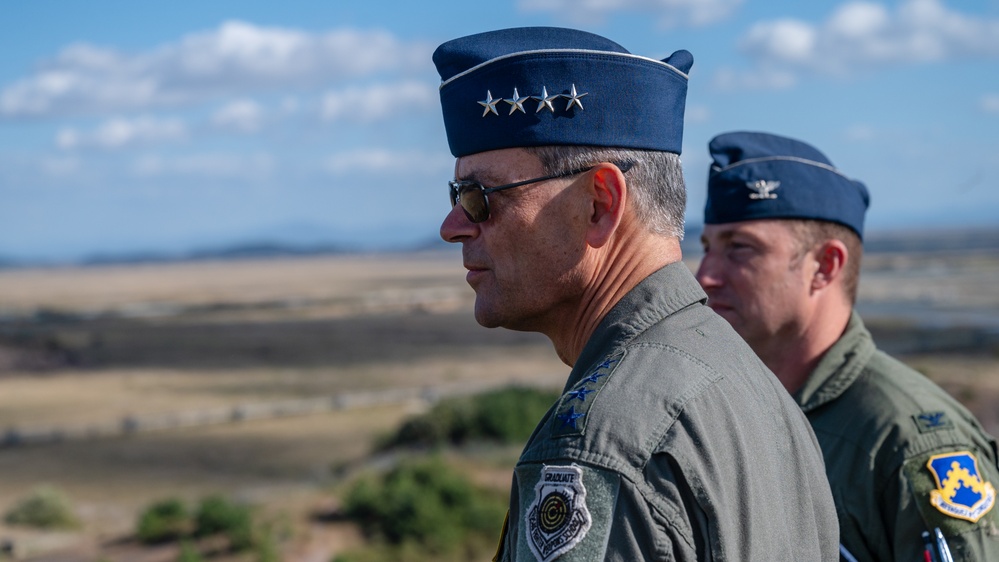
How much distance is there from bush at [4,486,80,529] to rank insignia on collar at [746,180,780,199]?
Result: 45.9 ft

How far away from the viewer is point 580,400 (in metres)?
1.81

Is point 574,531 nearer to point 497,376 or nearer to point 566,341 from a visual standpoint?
point 566,341

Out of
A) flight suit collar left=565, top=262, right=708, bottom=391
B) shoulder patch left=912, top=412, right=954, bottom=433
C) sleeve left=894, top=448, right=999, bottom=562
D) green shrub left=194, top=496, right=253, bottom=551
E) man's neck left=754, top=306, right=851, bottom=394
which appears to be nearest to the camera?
flight suit collar left=565, top=262, right=708, bottom=391

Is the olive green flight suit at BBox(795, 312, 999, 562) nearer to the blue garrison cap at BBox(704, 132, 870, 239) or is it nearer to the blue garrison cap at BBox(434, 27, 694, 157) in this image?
the blue garrison cap at BBox(704, 132, 870, 239)

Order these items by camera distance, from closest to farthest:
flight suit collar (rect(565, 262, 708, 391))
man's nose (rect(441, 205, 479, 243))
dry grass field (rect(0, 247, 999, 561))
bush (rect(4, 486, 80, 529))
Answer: flight suit collar (rect(565, 262, 708, 391)), man's nose (rect(441, 205, 479, 243)), bush (rect(4, 486, 80, 529)), dry grass field (rect(0, 247, 999, 561))

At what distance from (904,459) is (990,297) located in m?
64.4

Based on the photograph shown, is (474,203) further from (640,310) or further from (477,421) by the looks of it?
(477,421)

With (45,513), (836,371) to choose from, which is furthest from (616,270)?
(45,513)

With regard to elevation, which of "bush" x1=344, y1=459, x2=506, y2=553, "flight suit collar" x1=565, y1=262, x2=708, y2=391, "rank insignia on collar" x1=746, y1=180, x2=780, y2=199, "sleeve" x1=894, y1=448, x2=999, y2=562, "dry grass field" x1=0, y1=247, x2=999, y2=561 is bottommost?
"dry grass field" x1=0, y1=247, x2=999, y2=561

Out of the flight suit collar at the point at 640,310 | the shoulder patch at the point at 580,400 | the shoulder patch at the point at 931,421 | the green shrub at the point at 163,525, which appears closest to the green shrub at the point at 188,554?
the green shrub at the point at 163,525

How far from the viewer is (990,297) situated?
61562 millimetres

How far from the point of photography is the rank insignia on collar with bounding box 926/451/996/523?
293 cm

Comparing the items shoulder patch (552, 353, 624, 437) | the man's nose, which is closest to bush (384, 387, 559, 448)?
the man's nose

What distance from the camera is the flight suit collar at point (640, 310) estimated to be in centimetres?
201
